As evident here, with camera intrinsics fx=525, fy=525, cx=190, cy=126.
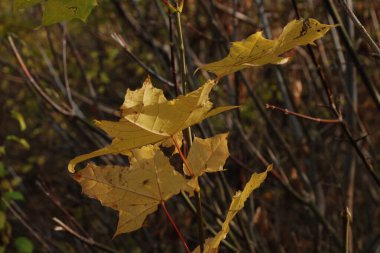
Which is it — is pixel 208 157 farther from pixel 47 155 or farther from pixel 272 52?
pixel 47 155

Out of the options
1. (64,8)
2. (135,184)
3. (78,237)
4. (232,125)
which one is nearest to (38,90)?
(78,237)

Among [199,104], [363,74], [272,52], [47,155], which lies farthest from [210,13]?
[47,155]

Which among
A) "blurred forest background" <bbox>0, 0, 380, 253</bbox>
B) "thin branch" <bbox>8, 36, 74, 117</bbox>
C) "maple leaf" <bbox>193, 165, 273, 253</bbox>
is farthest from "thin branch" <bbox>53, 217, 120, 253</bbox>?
"maple leaf" <bbox>193, 165, 273, 253</bbox>

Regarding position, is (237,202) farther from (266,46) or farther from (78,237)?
(78,237)

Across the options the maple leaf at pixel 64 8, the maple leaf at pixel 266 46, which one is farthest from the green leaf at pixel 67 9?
the maple leaf at pixel 266 46

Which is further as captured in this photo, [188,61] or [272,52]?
[188,61]

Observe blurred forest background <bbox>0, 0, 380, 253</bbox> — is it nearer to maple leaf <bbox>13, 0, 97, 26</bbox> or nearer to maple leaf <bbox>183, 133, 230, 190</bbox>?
maple leaf <bbox>183, 133, 230, 190</bbox>
